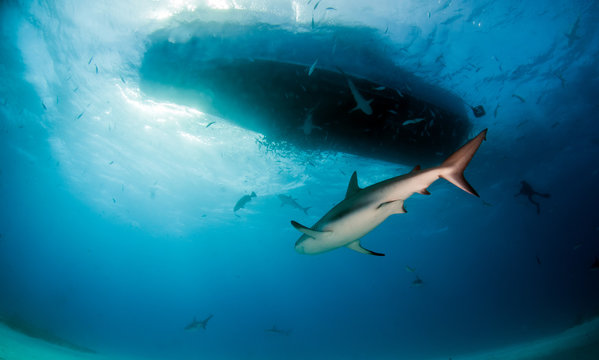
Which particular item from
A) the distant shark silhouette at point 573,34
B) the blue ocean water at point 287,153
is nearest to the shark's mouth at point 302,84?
the blue ocean water at point 287,153

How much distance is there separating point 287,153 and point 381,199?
12600mm

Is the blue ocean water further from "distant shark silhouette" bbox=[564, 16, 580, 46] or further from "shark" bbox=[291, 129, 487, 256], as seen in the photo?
"shark" bbox=[291, 129, 487, 256]

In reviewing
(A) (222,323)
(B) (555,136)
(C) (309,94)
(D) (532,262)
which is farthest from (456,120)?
(A) (222,323)

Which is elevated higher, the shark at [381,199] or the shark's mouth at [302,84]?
the shark's mouth at [302,84]

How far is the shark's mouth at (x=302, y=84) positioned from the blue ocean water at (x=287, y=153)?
122 millimetres

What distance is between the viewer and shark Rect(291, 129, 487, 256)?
1723 millimetres

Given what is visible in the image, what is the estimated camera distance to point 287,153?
14281mm

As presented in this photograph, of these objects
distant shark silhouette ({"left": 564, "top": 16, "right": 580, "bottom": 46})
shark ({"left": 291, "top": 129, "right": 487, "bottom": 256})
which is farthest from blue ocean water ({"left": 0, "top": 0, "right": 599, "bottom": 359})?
shark ({"left": 291, "top": 129, "right": 487, "bottom": 256})

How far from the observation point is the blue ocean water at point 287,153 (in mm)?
8023

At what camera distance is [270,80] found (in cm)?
876

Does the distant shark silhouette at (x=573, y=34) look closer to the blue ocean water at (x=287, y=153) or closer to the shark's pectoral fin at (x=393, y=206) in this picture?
the blue ocean water at (x=287, y=153)

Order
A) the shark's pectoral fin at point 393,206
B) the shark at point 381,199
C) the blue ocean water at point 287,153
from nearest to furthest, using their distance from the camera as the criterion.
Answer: the shark at point 381,199
the shark's pectoral fin at point 393,206
the blue ocean water at point 287,153

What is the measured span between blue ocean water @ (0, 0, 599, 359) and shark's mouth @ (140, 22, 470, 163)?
0.40 ft

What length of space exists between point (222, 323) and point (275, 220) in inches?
4344
